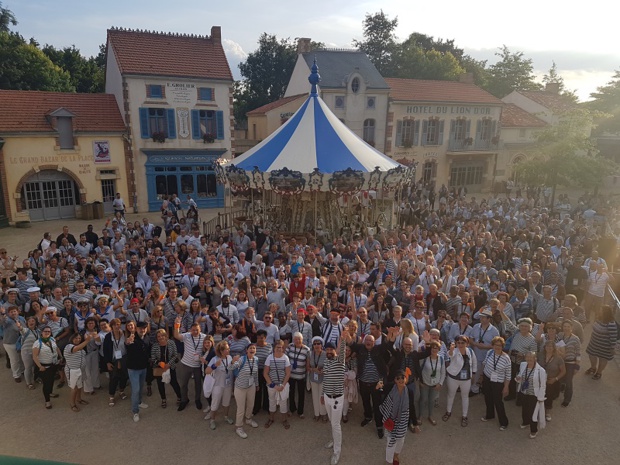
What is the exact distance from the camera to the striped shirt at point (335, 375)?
5828 millimetres

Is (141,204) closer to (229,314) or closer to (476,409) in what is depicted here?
(229,314)

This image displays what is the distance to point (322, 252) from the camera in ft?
35.6

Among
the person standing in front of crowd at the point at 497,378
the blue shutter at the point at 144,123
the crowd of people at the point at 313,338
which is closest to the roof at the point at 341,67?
the blue shutter at the point at 144,123

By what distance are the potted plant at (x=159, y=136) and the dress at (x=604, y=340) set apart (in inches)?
751

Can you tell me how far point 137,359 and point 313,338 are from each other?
101 inches

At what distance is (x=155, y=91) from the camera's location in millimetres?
21000

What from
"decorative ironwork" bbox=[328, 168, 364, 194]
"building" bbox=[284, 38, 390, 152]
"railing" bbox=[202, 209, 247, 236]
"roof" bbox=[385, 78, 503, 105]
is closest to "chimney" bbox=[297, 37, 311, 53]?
"building" bbox=[284, 38, 390, 152]

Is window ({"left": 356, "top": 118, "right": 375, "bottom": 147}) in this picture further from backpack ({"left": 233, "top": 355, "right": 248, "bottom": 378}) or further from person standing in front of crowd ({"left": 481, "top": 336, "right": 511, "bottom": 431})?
backpack ({"left": 233, "top": 355, "right": 248, "bottom": 378})

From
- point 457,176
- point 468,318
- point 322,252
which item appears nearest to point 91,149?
point 322,252

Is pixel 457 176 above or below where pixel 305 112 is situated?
below

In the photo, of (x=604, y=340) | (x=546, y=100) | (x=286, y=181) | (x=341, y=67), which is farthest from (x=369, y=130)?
(x=604, y=340)

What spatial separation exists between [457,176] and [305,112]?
18283mm

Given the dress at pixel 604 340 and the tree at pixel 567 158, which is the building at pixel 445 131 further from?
the dress at pixel 604 340

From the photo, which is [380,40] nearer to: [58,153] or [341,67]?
[341,67]
